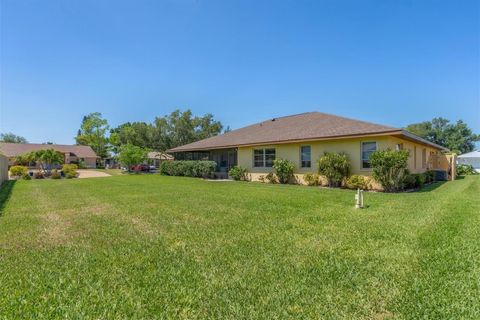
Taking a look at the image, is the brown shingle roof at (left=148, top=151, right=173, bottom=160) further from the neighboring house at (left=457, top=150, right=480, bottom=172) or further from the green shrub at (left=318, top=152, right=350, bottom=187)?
the neighboring house at (left=457, top=150, right=480, bottom=172)

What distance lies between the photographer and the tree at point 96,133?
2409 inches

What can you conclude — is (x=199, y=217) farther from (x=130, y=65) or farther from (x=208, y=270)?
(x=130, y=65)

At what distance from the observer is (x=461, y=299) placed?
2924mm

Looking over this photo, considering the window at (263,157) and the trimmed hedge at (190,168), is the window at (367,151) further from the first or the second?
the trimmed hedge at (190,168)

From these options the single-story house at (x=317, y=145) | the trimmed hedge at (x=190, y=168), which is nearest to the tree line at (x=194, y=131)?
the trimmed hedge at (x=190, y=168)

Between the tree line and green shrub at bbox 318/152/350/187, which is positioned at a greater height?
the tree line

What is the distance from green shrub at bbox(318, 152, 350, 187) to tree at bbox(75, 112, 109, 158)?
59.4 m

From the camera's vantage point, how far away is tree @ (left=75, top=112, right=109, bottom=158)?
61188 mm

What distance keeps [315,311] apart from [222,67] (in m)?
17.5

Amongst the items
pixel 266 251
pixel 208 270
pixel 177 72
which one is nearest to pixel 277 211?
pixel 266 251

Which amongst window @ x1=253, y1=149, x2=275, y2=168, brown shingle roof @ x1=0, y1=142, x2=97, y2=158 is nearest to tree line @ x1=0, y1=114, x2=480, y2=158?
brown shingle roof @ x1=0, y1=142, x2=97, y2=158

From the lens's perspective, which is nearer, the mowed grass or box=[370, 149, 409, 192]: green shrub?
the mowed grass

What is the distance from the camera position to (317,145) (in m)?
15.6

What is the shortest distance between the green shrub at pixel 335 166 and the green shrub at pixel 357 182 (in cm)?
42
